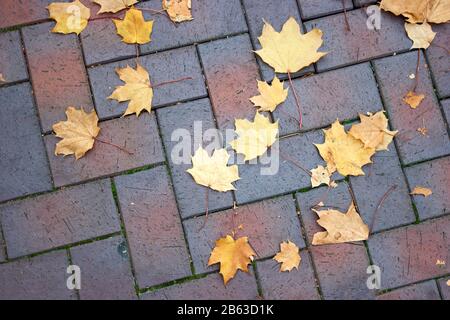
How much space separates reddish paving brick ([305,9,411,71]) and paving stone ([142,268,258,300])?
3.57ft

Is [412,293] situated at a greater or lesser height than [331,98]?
lesser

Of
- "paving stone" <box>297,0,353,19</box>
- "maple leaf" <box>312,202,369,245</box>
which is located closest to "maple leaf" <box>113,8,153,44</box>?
"paving stone" <box>297,0,353,19</box>

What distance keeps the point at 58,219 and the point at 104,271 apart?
316 mm

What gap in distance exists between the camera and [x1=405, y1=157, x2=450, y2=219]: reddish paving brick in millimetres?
2422

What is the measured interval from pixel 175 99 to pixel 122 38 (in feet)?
1.25

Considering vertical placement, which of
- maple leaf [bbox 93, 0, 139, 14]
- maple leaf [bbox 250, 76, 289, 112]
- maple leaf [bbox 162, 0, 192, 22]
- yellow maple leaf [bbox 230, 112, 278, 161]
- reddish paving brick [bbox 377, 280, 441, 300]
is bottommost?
reddish paving brick [bbox 377, 280, 441, 300]

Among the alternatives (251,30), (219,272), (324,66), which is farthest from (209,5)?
(219,272)

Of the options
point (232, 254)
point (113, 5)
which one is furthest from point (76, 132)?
point (232, 254)

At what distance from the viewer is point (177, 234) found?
2.37 meters

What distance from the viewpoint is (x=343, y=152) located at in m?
2.40

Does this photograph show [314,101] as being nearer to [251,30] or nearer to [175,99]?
[251,30]

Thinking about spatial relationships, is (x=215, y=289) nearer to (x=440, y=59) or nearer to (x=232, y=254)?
(x=232, y=254)

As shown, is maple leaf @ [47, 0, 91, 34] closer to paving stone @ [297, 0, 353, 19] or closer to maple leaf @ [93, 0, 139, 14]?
maple leaf @ [93, 0, 139, 14]

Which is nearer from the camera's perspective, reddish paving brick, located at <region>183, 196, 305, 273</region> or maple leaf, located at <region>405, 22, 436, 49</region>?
reddish paving brick, located at <region>183, 196, 305, 273</region>
